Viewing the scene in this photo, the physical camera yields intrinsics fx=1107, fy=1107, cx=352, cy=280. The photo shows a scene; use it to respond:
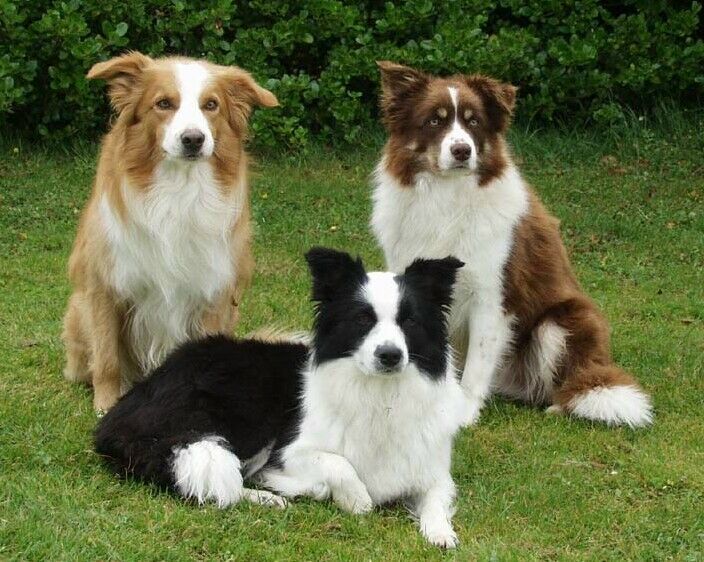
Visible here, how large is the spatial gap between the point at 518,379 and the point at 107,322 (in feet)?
7.65

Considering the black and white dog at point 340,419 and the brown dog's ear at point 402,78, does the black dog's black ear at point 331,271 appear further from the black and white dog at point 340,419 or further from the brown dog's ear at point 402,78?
the brown dog's ear at point 402,78

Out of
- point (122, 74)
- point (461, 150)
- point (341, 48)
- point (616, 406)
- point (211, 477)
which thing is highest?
point (122, 74)

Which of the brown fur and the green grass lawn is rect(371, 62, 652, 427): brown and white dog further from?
Answer: the green grass lawn

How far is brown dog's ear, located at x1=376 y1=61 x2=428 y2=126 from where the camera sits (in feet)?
19.7

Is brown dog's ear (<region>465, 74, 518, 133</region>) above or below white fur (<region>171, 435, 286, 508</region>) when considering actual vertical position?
above

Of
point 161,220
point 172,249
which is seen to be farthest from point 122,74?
point 172,249

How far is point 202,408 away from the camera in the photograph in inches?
197

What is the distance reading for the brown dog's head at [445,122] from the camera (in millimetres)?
5840

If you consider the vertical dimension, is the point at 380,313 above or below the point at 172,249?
above

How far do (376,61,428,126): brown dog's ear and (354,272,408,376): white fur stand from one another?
5.31ft

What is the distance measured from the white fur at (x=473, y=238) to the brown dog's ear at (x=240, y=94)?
97cm

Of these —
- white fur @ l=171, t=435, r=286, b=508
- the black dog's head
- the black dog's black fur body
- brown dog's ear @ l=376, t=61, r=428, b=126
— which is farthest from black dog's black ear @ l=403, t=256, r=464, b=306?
brown dog's ear @ l=376, t=61, r=428, b=126

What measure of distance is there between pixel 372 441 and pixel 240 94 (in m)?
1.93

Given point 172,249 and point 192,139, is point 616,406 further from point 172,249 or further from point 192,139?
point 192,139
